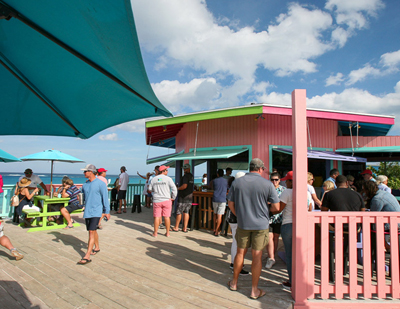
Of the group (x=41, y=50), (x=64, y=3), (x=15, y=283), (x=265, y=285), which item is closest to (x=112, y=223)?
(x=15, y=283)

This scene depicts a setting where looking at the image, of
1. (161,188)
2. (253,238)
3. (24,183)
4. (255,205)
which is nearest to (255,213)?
(255,205)

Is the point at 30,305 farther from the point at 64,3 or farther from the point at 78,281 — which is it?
the point at 64,3

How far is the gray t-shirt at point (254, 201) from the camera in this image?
10.6 ft

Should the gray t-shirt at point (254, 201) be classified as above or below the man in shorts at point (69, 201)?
above

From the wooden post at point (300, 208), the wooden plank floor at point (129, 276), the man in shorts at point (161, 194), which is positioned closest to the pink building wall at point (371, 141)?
the wooden plank floor at point (129, 276)

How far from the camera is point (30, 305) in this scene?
292cm

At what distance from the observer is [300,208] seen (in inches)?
119

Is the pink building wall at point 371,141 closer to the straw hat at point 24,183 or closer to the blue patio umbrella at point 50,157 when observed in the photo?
the blue patio umbrella at point 50,157

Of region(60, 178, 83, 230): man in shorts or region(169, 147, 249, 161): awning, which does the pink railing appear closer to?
region(169, 147, 249, 161): awning

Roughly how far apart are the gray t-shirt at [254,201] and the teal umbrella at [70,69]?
1397 millimetres

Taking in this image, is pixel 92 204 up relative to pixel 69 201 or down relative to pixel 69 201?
up

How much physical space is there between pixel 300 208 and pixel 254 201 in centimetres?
54

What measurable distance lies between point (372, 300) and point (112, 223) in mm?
6684

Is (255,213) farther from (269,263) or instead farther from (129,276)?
(129,276)
